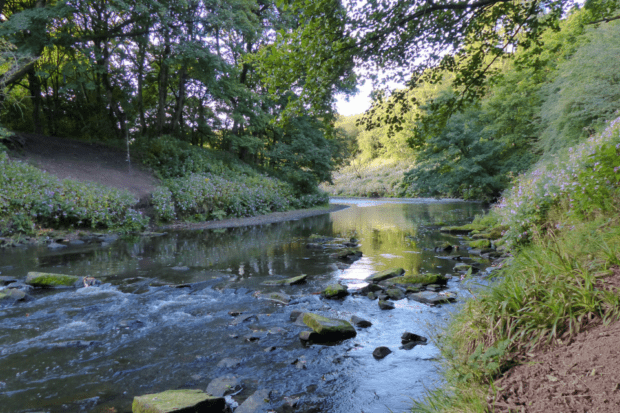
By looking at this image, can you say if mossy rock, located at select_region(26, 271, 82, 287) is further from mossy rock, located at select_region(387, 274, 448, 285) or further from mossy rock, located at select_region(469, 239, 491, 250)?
mossy rock, located at select_region(469, 239, 491, 250)

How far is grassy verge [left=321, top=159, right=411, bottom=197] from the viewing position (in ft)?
150

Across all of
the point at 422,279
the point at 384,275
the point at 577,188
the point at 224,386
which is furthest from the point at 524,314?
the point at 384,275

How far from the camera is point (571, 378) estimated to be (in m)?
1.89

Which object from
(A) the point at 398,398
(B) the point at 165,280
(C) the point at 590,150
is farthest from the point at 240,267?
(C) the point at 590,150

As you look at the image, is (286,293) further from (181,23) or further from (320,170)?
(320,170)

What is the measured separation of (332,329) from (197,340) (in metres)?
1.65

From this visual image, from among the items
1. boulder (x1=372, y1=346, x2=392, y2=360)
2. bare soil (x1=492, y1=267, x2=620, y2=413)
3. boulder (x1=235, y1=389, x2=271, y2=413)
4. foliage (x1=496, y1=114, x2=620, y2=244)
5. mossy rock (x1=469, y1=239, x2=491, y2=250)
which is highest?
foliage (x1=496, y1=114, x2=620, y2=244)

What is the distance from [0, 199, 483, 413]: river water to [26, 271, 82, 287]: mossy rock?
0.38 metres

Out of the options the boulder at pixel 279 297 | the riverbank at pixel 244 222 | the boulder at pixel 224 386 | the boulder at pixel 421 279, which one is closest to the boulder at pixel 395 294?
the boulder at pixel 421 279

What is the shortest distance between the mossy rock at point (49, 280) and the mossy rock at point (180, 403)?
4616 mm

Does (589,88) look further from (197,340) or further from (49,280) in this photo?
(49,280)

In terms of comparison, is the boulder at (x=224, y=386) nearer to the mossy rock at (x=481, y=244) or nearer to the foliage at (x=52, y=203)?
the mossy rock at (x=481, y=244)

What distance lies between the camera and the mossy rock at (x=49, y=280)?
239 inches

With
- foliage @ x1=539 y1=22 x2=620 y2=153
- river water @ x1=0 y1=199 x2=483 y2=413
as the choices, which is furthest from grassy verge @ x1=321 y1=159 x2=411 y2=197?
river water @ x1=0 y1=199 x2=483 y2=413
